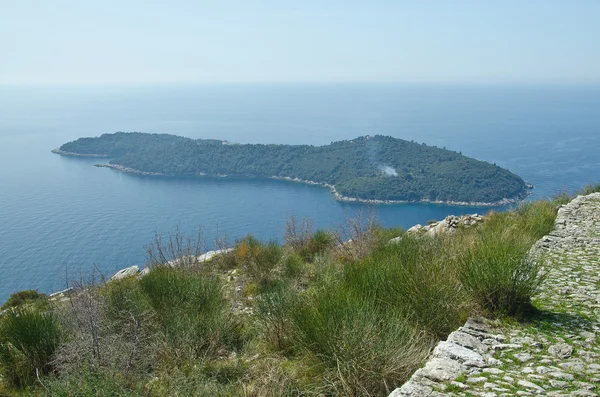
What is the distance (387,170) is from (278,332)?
8599cm

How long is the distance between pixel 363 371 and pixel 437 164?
8803 centimetres

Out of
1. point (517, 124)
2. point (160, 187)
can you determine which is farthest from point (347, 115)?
point (160, 187)

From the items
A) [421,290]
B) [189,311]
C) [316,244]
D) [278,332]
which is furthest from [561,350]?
[316,244]

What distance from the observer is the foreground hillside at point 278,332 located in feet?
10.6

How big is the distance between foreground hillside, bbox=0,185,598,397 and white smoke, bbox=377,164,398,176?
267 ft

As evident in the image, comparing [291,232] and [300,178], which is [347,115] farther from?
[291,232]

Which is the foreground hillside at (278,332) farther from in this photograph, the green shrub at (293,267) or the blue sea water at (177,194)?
the green shrub at (293,267)

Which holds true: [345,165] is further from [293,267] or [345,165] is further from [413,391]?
[413,391]

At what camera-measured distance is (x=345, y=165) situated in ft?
300

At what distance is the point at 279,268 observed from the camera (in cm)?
971

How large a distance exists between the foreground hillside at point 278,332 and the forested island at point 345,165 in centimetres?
7057

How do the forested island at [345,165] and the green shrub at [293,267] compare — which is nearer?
the green shrub at [293,267]

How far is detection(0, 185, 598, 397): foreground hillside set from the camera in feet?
10.6

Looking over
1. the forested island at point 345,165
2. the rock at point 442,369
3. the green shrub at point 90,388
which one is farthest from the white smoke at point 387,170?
the green shrub at point 90,388
